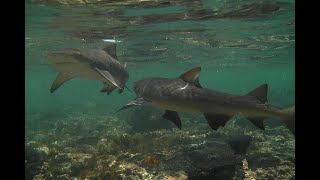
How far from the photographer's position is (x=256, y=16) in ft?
62.8

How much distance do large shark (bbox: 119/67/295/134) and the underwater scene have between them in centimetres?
2

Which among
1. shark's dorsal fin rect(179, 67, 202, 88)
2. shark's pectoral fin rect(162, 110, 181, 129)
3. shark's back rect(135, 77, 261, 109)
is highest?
shark's dorsal fin rect(179, 67, 202, 88)

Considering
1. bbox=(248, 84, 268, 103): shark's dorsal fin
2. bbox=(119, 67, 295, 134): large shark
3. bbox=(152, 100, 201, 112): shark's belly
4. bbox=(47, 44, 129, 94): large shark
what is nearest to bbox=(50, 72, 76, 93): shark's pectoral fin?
bbox=(47, 44, 129, 94): large shark

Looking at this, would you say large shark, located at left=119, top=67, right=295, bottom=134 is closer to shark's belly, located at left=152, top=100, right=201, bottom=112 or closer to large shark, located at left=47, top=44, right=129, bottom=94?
shark's belly, located at left=152, top=100, right=201, bottom=112

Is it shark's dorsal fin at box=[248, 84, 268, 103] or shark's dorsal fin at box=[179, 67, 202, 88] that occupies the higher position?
shark's dorsal fin at box=[179, 67, 202, 88]

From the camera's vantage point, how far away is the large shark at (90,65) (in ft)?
34.9

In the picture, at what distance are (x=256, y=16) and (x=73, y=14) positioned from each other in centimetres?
1034

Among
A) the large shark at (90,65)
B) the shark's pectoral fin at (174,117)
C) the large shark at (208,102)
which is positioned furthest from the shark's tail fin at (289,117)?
the large shark at (90,65)

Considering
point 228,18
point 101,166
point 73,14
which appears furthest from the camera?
point 228,18

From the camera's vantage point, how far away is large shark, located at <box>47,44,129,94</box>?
10625mm

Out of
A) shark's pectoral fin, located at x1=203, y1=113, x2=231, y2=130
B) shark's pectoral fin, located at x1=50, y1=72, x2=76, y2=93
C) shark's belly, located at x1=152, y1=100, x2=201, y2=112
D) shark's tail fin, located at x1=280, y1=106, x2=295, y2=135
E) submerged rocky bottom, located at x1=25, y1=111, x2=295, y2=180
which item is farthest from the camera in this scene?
shark's pectoral fin, located at x1=50, y1=72, x2=76, y2=93
